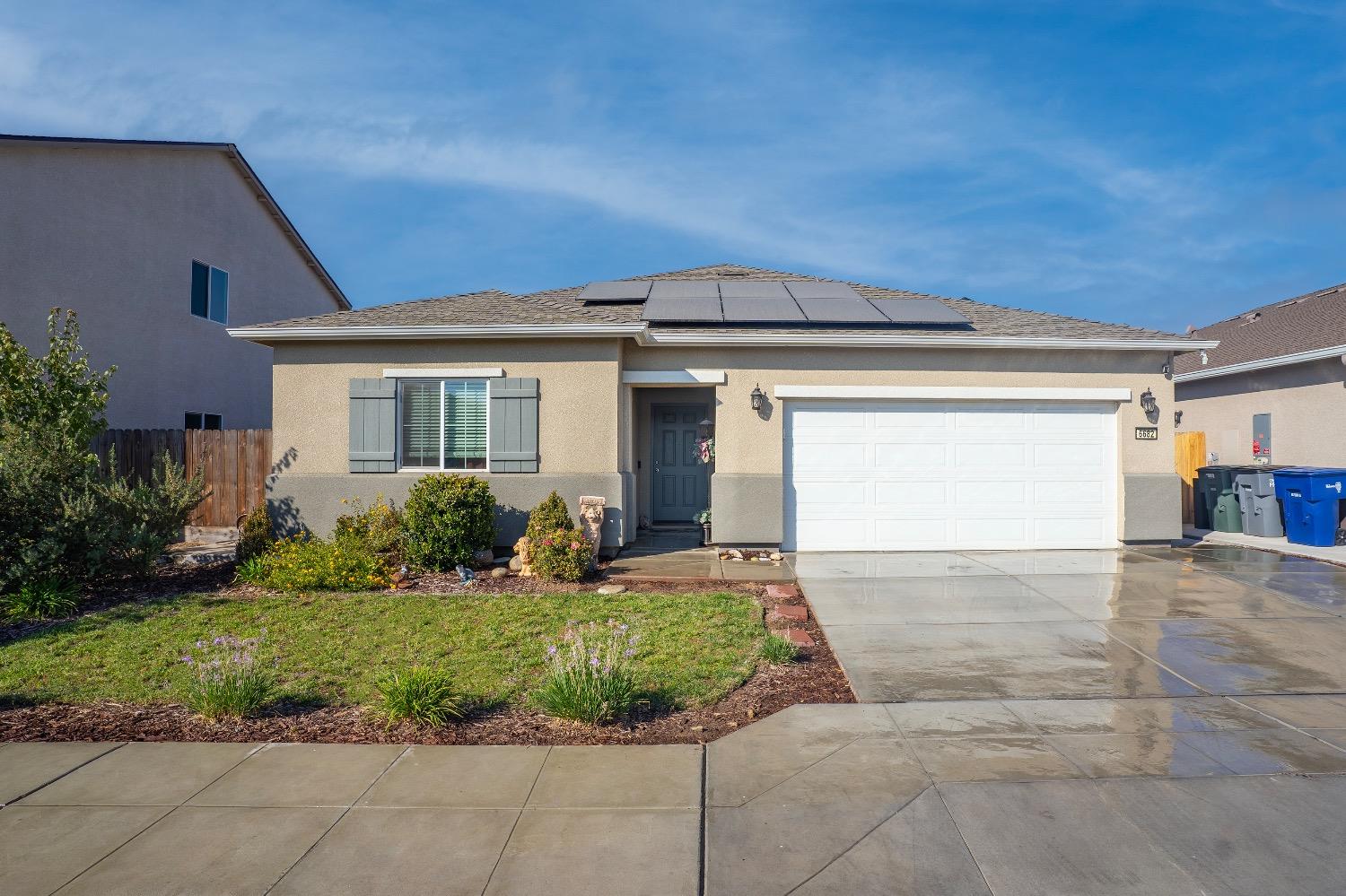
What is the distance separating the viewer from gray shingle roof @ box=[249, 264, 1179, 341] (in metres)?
10.9

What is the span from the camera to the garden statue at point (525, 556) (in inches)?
363

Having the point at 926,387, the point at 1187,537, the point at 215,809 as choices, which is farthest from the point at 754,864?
the point at 1187,537

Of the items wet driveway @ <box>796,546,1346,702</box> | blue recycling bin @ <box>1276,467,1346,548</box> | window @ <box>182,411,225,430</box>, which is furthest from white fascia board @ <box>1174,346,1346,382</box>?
window @ <box>182,411,225,430</box>

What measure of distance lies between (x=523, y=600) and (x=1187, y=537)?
11.3 m

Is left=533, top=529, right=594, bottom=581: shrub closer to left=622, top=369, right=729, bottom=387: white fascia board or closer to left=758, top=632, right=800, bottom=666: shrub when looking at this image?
left=622, top=369, right=729, bottom=387: white fascia board

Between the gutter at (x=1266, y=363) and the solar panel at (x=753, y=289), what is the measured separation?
255 inches

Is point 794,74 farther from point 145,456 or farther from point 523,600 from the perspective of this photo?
point 145,456

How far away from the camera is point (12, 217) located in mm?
12422

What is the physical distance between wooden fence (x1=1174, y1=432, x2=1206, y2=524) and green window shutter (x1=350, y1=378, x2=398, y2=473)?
1374 centimetres

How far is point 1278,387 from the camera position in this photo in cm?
1442

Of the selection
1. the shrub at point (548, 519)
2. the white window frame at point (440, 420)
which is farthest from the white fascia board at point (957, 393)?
the white window frame at point (440, 420)

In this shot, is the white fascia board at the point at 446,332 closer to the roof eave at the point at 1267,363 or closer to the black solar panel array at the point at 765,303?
the black solar panel array at the point at 765,303

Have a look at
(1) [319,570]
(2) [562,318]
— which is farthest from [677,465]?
(1) [319,570]

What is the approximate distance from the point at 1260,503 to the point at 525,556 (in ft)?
38.7
